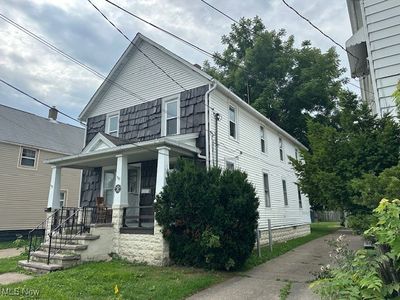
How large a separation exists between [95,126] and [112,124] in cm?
109

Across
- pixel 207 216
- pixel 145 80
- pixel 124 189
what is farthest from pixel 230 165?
pixel 145 80

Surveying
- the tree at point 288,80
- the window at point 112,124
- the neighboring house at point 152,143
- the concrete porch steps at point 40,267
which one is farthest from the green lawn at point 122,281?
the tree at point 288,80

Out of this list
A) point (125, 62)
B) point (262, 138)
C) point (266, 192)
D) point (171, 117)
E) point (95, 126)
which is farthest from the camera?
point (262, 138)

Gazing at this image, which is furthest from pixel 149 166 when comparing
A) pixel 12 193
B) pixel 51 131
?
pixel 51 131

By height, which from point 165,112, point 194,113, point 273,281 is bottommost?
point 273,281

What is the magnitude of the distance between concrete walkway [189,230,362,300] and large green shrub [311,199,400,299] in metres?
2.70

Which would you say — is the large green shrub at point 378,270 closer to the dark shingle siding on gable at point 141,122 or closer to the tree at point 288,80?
the dark shingle siding on gable at point 141,122

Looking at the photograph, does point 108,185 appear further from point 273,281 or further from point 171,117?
point 273,281

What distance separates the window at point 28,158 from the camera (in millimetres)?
17734

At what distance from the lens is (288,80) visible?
24.3 m

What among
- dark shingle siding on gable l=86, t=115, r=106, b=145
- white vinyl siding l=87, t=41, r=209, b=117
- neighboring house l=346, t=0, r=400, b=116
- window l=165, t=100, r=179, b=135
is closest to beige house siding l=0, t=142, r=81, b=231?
dark shingle siding on gable l=86, t=115, r=106, b=145

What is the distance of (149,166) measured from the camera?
1172 centimetres

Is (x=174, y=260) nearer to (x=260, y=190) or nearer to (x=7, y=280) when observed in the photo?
(x=7, y=280)

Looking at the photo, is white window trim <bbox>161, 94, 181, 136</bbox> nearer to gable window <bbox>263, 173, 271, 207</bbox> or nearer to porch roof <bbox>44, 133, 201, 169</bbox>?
porch roof <bbox>44, 133, 201, 169</bbox>
